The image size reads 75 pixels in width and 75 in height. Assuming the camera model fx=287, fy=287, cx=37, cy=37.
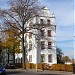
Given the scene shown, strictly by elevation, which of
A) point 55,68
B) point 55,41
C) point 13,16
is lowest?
point 55,68

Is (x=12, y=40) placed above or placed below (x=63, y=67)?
above

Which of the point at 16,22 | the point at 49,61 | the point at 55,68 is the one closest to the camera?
the point at 55,68

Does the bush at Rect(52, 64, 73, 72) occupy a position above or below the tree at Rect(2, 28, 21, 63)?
below

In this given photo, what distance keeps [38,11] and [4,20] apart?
7.15 m

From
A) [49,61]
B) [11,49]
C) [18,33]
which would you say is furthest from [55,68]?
[11,49]

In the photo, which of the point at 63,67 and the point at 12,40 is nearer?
the point at 63,67

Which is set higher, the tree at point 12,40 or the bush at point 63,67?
the tree at point 12,40

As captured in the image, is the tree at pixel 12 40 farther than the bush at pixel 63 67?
Yes

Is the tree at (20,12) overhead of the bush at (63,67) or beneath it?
overhead

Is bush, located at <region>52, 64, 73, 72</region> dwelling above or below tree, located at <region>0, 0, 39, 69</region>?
below

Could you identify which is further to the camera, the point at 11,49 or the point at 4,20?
the point at 11,49

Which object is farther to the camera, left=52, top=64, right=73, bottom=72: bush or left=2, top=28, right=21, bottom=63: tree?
left=2, top=28, right=21, bottom=63: tree

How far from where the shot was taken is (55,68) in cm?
5488

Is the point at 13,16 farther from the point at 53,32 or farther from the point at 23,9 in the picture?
the point at 53,32
